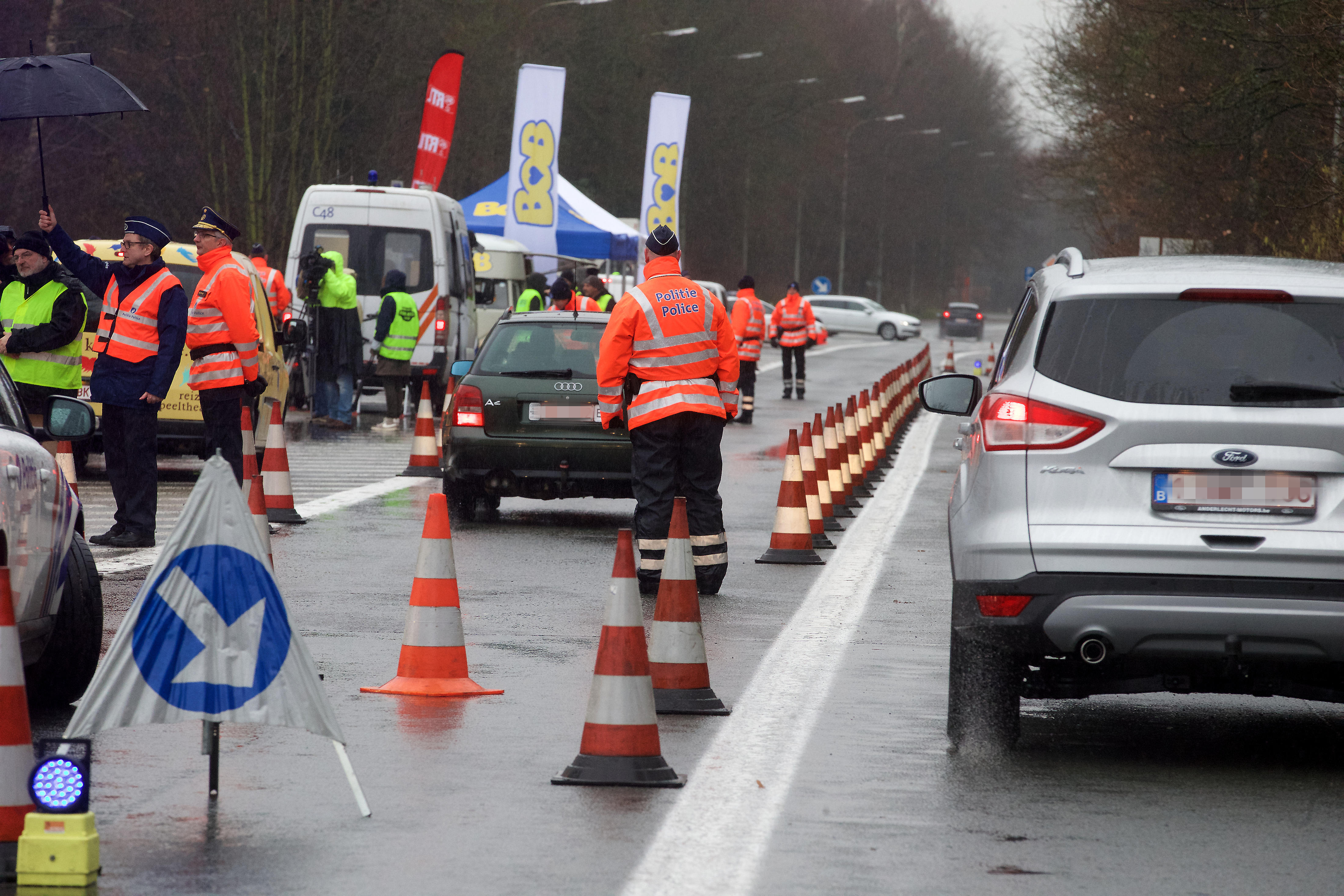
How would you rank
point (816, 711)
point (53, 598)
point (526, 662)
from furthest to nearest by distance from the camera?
point (526, 662) → point (816, 711) → point (53, 598)

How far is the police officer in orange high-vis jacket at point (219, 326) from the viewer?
12.8 m

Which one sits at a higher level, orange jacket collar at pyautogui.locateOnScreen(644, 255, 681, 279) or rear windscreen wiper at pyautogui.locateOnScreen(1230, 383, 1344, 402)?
orange jacket collar at pyautogui.locateOnScreen(644, 255, 681, 279)

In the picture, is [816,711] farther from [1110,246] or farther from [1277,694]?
[1110,246]

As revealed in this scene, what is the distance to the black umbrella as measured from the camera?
13.2 metres

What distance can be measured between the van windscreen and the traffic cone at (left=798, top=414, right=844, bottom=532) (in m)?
7.94

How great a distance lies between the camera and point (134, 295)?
1210cm

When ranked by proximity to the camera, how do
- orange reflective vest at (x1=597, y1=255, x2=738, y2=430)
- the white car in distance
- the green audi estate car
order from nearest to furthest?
orange reflective vest at (x1=597, y1=255, x2=738, y2=430), the green audi estate car, the white car in distance

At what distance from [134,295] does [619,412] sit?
3369 mm

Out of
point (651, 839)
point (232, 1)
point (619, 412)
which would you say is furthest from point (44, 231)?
point (232, 1)

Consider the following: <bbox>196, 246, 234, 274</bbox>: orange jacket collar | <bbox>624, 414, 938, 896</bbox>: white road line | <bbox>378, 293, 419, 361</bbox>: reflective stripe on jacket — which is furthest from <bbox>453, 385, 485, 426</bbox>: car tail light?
<bbox>378, 293, 419, 361</bbox>: reflective stripe on jacket

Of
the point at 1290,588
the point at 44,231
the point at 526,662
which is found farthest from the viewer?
the point at 44,231

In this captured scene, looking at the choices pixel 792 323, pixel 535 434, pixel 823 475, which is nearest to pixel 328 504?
pixel 535 434

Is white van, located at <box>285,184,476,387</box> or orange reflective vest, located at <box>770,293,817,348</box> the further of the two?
orange reflective vest, located at <box>770,293,817,348</box>

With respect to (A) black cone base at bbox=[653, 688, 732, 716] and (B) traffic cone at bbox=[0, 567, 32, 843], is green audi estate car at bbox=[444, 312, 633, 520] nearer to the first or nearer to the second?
(A) black cone base at bbox=[653, 688, 732, 716]
